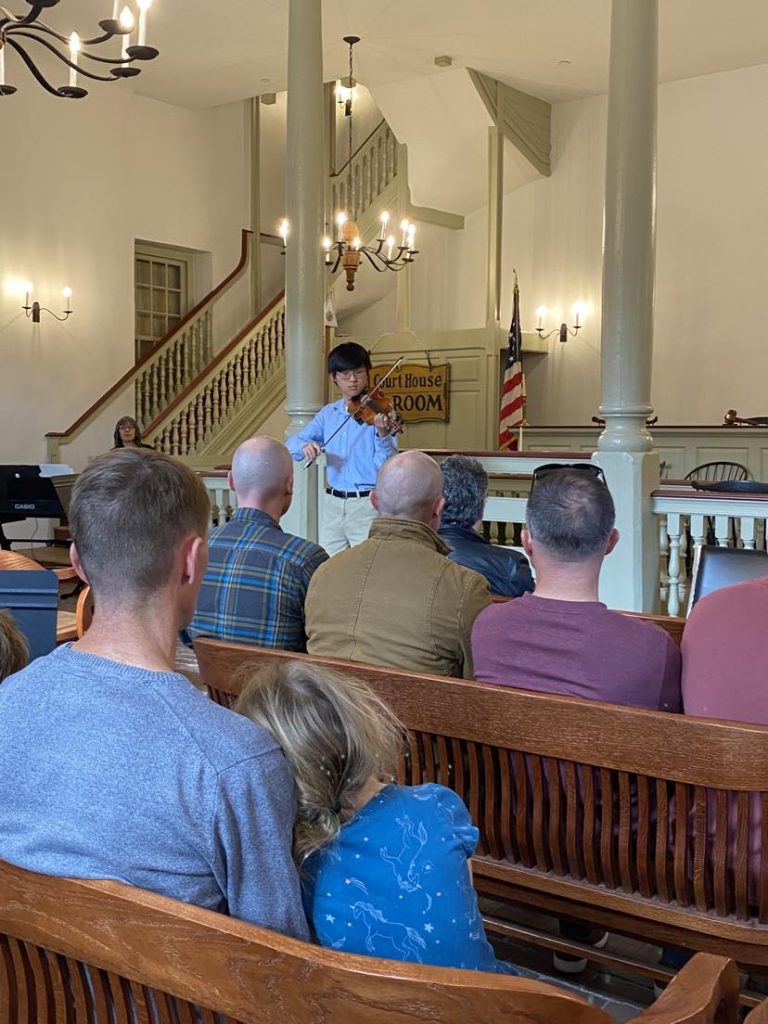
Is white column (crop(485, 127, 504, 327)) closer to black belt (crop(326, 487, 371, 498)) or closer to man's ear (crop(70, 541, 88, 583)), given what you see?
black belt (crop(326, 487, 371, 498))

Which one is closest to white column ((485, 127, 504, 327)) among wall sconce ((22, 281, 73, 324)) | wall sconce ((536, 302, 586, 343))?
wall sconce ((536, 302, 586, 343))

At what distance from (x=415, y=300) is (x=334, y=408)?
22.1 feet

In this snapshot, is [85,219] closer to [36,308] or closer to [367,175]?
[36,308]

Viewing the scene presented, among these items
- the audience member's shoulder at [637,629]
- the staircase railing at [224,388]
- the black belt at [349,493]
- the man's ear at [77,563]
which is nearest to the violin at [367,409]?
the black belt at [349,493]

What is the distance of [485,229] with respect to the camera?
10820mm

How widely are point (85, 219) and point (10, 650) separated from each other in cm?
882

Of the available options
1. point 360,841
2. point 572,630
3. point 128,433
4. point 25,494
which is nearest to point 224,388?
point 128,433

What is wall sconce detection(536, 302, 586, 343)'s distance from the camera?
10328 millimetres

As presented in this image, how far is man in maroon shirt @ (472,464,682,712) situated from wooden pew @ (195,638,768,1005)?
0.52 feet

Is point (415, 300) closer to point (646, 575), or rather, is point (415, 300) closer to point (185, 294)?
point (185, 294)

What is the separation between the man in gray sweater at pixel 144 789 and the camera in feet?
3.32

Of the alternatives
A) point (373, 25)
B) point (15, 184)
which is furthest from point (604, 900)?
point (15, 184)

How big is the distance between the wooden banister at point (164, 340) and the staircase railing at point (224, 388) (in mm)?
479

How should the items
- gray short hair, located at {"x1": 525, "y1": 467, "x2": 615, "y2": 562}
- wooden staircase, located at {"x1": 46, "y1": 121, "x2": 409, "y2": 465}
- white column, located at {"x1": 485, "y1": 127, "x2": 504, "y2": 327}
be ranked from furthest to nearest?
Answer: 1. white column, located at {"x1": 485, "y1": 127, "x2": 504, "y2": 327}
2. wooden staircase, located at {"x1": 46, "y1": 121, "x2": 409, "y2": 465}
3. gray short hair, located at {"x1": 525, "y1": 467, "x2": 615, "y2": 562}
